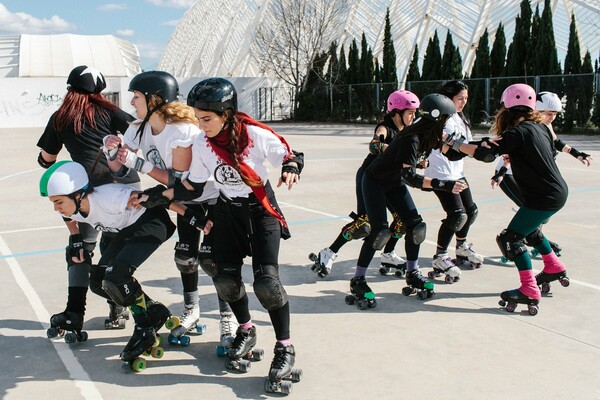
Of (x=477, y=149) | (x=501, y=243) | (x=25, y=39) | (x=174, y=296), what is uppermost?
(x=25, y=39)

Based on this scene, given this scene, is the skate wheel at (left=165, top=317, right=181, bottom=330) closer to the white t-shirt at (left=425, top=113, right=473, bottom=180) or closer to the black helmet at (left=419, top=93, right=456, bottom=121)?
the black helmet at (left=419, top=93, right=456, bottom=121)

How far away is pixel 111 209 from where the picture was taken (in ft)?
13.6

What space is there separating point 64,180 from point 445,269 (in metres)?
3.67

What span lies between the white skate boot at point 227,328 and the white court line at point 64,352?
35.6 inches

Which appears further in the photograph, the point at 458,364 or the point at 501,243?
the point at 501,243

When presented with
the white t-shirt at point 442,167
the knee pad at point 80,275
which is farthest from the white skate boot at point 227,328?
the white t-shirt at point 442,167

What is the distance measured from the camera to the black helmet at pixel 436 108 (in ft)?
16.3

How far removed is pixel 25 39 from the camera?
77.7 metres

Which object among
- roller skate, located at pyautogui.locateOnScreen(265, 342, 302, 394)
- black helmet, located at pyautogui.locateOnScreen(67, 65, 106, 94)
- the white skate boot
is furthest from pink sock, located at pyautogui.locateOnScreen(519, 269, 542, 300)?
black helmet, located at pyautogui.locateOnScreen(67, 65, 106, 94)

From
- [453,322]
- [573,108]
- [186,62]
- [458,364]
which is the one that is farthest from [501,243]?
[186,62]

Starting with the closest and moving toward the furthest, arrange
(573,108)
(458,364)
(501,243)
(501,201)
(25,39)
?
(458,364)
(501,243)
(501,201)
(573,108)
(25,39)

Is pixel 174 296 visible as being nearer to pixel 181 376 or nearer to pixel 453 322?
pixel 181 376

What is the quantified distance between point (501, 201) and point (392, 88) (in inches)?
1011

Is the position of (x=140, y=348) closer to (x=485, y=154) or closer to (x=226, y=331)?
(x=226, y=331)
